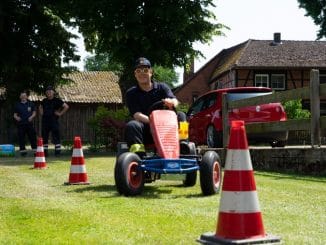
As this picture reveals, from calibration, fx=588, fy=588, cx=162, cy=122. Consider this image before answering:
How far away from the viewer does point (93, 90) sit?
49.9 meters

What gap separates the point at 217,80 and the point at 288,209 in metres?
50.9

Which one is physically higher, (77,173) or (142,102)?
(142,102)

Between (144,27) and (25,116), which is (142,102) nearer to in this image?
(25,116)

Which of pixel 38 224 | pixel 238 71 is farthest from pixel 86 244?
pixel 238 71

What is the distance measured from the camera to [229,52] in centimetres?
5844

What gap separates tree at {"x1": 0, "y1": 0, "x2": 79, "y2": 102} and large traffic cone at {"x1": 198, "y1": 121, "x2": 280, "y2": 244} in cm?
2478

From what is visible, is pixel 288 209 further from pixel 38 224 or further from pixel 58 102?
pixel 58 102

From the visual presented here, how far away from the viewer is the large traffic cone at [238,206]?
383cm

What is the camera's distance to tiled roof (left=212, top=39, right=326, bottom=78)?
48.2 meters

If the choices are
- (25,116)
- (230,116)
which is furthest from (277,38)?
(230,116)

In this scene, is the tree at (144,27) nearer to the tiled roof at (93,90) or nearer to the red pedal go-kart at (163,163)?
the red pedal go-kart at (163,163)

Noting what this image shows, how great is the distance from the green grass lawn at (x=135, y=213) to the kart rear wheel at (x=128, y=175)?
0.41ft

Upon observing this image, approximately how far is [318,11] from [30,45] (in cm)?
1696

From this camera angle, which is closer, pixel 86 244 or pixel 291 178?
pixel 86 244
